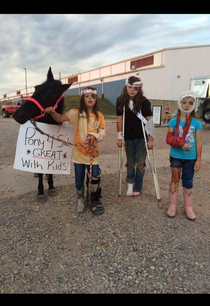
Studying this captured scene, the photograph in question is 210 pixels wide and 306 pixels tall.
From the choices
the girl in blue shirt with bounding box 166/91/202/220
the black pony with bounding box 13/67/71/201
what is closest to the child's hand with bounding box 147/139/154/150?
the girl in blue shirt with bounding box 166/91/202/220

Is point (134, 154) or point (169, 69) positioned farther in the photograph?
point (169, 69)

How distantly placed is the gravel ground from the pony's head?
151 cm

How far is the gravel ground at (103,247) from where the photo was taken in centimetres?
198

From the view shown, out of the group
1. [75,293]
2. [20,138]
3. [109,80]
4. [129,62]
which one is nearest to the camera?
[75,293]

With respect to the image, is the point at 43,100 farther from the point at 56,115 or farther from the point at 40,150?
the point at 40,150

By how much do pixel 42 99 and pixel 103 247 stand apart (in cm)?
218

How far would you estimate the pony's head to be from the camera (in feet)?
9.27

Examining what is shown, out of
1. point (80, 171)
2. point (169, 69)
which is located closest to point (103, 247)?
point (80, 171)

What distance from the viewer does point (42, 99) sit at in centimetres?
299

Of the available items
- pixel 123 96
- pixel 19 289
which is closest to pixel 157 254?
pixel 19 289

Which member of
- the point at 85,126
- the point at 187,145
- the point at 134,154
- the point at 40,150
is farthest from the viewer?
the point at 134,154

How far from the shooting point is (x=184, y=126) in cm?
309

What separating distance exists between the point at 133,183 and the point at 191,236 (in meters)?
1.48

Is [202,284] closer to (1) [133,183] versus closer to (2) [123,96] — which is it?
(1) [133,183]
